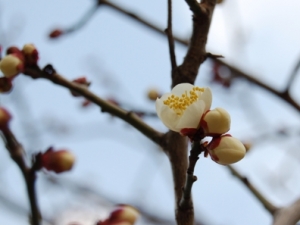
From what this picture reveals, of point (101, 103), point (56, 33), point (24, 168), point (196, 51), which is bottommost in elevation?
point (24, 168)

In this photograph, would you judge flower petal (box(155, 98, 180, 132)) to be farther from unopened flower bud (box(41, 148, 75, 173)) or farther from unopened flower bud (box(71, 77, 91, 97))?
unopened flower bud (box(71, 77, 91, 97))

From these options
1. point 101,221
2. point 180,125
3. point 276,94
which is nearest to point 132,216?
point 101,221

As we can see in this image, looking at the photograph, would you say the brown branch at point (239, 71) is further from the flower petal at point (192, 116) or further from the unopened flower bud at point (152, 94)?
the flower petal at point (192, 116)

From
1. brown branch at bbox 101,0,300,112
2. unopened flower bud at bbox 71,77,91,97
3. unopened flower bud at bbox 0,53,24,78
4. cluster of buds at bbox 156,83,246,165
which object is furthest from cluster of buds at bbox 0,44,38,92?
brown branch at bbox 101,0,300,112

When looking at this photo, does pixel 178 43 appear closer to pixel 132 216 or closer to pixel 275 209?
pixel 275 209

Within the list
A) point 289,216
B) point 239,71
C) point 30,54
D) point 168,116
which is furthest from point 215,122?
point 239,71

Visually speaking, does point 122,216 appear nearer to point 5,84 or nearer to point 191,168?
point 191,168
